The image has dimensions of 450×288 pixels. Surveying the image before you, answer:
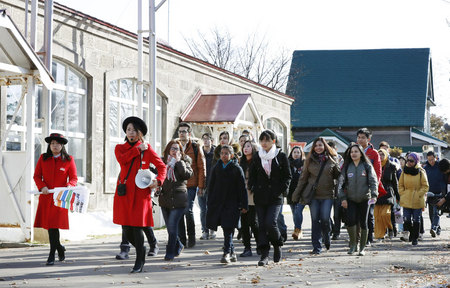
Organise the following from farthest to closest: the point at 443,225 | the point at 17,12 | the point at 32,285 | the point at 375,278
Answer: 1. the point at 443,225
2. the point at 17,12
3. the point at 375,278
4. the point at 32,285

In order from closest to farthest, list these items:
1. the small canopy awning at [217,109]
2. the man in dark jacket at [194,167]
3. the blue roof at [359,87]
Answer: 1. the man in dark jacket at [194,167]
2. the small canopy awning at [217,109]
3. the blue roof at [359,87]

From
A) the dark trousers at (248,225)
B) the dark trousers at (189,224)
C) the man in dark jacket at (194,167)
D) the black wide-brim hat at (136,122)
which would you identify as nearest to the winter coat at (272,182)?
the dark trousers at (248,225)

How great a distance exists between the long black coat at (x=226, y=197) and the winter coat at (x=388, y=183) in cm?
436

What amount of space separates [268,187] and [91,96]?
6894mm

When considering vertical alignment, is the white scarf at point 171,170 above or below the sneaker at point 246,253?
above

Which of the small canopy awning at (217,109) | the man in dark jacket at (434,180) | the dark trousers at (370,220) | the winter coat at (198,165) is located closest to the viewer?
the dark trousers at (370,220)

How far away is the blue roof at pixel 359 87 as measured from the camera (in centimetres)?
5031

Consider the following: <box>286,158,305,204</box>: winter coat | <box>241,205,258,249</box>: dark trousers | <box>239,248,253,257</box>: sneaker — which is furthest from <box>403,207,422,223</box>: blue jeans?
<box>239,248,253,257</box>: sneaker

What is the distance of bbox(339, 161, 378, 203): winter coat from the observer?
37.7 feet

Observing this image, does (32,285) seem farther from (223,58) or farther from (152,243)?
(223,58)

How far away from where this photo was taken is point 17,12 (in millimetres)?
13523

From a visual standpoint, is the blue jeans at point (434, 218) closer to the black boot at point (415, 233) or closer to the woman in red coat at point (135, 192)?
the black boot at point (415, 233)

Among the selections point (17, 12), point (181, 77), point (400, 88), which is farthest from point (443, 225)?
point (400, 88)

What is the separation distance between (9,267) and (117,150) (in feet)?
7.15
